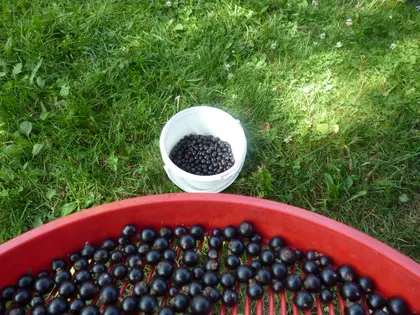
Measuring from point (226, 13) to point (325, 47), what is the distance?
77 centimetres

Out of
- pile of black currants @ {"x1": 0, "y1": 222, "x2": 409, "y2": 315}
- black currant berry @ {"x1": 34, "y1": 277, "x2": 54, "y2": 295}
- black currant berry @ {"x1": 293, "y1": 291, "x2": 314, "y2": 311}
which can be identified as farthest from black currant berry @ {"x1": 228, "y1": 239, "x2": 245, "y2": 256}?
black currant berry @ {"x1": 34, "y1": 277, "x2": 54, "y2": 295}

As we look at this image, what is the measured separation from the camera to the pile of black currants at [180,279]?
1.53m

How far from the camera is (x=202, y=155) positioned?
2283mm

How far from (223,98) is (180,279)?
1354 millimetres

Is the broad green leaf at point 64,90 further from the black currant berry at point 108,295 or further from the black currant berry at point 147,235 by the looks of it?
the black currant berry at point 108,295

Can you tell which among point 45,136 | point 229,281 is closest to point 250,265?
point 229,281

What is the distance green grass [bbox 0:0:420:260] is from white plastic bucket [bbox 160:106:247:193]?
0.41 feet

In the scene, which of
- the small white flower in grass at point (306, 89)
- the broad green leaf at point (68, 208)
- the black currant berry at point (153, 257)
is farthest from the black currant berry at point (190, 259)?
the small white flower in grass at point (306, 89)

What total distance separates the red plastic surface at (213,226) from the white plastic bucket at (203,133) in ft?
1.15

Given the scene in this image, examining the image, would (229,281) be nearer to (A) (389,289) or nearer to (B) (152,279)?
(B) (152,279)

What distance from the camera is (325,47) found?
274cm

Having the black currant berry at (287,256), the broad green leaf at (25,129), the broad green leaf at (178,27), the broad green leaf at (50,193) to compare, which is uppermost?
the broad green leaf at (178,27)

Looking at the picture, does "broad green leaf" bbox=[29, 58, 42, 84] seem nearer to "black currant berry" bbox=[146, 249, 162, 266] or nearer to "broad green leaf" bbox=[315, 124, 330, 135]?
"black currant berry" bbox=[146, 249, 162, 266]

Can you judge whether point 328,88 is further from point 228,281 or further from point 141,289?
point 141,289
